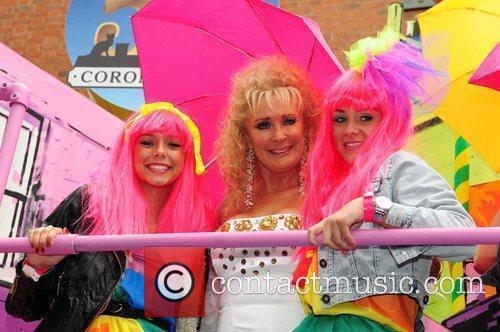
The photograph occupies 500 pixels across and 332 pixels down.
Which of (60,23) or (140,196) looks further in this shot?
(60,23)

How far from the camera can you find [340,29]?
5.80 metres

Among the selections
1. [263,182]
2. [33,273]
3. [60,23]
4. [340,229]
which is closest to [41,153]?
[33,273]

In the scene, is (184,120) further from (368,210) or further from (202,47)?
(368,210)

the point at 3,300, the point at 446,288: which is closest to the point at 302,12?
the point at 446,288

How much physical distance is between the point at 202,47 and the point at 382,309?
131 cm

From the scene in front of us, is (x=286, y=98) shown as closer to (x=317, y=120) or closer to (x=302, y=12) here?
(x=317, y=120)

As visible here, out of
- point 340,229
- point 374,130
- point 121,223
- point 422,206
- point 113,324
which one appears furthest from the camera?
point 121,223

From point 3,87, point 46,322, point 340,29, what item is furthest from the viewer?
point 340,29

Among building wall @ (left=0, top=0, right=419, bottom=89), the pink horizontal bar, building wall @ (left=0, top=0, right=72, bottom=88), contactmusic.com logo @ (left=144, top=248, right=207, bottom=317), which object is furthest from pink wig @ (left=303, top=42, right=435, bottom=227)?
building wall @ (left=0, top=0, right=72, bottom=88)

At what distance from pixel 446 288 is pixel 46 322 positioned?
1.94 metres

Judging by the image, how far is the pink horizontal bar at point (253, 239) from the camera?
1314 mm

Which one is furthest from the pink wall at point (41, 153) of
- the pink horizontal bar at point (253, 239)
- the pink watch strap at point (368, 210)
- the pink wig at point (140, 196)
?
the pink watch strap at point (368, 210)

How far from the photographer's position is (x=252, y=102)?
216cm

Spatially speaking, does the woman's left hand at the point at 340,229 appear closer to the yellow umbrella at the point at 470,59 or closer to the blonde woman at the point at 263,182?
the blonde woman at the point at 263,182
